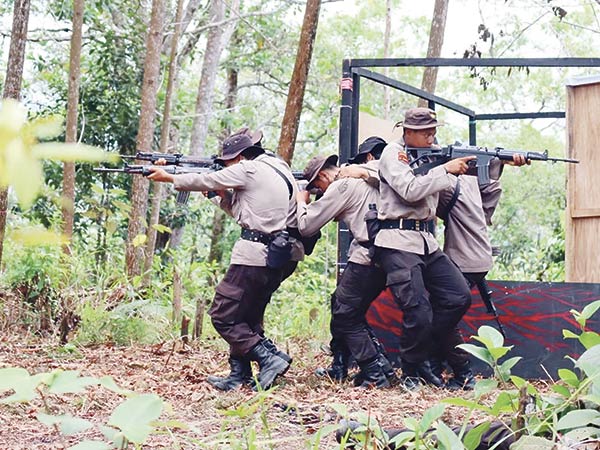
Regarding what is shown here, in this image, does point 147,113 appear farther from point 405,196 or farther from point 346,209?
point 405,196

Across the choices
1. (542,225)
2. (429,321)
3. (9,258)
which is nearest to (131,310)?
(9,258)

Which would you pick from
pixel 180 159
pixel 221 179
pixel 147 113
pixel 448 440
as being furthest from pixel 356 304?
pixel 147 113

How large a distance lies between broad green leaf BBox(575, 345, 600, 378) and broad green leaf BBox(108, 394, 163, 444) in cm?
147

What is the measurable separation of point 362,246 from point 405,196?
1.92 feet

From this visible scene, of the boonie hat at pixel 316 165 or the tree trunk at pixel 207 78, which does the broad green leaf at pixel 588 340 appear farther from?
the tree trunk at pixel 207 78

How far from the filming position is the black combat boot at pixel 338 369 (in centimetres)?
702

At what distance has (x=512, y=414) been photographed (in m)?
2.70

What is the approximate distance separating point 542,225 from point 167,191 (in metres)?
14.5

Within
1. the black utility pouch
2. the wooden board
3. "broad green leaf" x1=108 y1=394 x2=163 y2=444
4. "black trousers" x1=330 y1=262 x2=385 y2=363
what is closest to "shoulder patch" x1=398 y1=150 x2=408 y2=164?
"black trousers" x1=330 y1=262 x2=385 y2=363

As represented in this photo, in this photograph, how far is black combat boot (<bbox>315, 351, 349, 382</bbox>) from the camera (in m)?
7.02

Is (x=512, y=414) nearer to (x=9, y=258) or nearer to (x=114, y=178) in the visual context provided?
(x=9, y=258)

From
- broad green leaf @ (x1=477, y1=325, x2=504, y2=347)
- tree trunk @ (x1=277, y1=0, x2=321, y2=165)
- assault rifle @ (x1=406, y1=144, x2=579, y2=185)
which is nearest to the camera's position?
broad green leaf @ (x1=477, y1=325, x2=504, y2=347)

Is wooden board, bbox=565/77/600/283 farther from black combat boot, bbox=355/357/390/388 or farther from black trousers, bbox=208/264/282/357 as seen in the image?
black trousers, bbox=208/264/282/357

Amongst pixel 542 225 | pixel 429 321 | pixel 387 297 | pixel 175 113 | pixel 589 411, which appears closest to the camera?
pixel 589 411
